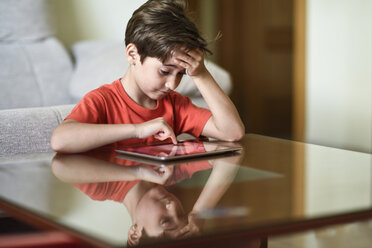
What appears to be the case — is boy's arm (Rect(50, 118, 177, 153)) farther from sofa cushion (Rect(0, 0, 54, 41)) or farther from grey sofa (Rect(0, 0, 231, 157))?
sofa cushion (Rect(0, 0, 54, 41))

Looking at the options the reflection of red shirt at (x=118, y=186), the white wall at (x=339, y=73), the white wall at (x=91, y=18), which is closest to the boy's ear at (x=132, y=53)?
the reflection of red shirt at (x=118, y=186)

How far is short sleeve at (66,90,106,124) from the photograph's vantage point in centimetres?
125

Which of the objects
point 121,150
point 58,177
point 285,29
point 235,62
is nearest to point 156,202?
point 58,177

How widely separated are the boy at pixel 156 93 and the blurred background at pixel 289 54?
6.6 inches

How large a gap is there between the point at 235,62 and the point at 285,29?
65cm

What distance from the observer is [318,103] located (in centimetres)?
319

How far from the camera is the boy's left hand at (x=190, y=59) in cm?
126

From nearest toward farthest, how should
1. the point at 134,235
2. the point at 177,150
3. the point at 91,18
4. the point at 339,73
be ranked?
the point at 134,235
the point at 177,150
the point at 91,18
the point at 339,73

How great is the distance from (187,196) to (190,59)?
620 millimetres

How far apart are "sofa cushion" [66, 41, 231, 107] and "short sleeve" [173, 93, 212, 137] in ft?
1.26

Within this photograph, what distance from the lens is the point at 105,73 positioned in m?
1.96

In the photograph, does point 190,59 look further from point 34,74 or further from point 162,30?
point 34,74

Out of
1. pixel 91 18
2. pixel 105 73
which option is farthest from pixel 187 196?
pixel 91 18

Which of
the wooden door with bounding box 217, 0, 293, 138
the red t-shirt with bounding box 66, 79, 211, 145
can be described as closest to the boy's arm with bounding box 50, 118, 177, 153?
the red t-shirt with bounding box 66, 79, 211, 145
